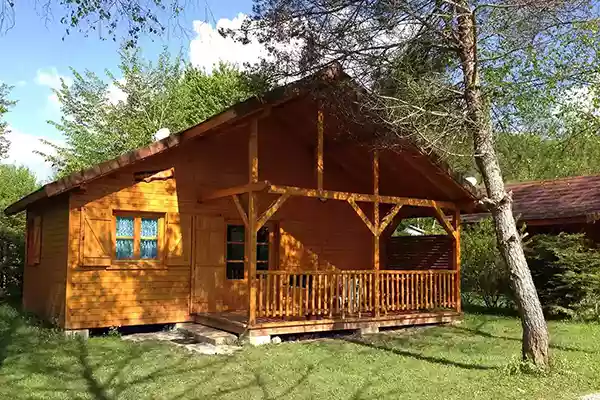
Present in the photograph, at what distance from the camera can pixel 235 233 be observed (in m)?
12.4

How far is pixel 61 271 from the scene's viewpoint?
419 inches

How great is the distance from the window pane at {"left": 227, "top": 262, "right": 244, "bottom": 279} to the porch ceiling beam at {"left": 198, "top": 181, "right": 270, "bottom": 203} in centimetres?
155

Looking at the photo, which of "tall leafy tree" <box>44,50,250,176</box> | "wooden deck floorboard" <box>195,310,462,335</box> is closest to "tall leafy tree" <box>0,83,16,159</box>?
"tall leafy tree" <box>44,50,250,176</box>

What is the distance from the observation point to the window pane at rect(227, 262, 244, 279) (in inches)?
481

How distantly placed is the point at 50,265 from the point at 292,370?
5858mm

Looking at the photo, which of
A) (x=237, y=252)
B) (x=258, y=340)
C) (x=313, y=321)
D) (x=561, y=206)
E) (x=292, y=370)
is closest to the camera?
(x=292, y=370)

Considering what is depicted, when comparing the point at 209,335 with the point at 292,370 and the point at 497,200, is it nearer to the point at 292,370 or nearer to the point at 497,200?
the point at 292,370

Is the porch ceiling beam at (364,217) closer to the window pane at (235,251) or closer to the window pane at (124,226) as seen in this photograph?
the window pane at (235,251)

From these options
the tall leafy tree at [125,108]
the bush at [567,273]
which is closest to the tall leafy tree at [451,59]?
the bush at [567,273]

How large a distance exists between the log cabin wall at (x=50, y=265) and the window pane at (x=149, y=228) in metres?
1.39

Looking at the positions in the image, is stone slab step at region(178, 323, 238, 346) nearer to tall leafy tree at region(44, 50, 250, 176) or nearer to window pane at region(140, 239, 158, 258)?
window pane at region(140, 239, 158, 258)

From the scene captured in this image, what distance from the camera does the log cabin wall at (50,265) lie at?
10578mm

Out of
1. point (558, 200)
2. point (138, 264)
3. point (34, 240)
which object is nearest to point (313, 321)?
point (138, 264)

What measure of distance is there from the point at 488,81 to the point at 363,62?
6.10 feet
